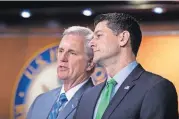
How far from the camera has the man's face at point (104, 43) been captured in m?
1.78

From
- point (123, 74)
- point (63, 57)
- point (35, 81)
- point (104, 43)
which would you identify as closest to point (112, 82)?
point (123, 74)

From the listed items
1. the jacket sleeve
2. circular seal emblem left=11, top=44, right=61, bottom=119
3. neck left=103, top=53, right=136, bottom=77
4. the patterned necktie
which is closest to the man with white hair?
the patterned necktie

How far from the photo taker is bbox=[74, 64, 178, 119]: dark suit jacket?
1.55 metres

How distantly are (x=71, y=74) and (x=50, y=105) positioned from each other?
0.62ft

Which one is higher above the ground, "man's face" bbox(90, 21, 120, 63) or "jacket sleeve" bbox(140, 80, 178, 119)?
"man's face" bbox(90, 21, 120, 63)

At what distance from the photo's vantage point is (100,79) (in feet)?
6.69

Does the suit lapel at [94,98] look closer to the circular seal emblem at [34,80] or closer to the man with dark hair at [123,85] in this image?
the man with dark hair at [123,85]

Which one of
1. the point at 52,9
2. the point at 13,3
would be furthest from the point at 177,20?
the point at 13,3

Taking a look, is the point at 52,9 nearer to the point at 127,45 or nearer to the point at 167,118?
the point at 127,45

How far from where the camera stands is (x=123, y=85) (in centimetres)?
169

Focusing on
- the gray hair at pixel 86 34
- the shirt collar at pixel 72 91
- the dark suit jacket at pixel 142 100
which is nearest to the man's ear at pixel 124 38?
the dark suit jacket at pixel 142 100

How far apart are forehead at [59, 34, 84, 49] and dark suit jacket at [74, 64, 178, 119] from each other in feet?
1.25

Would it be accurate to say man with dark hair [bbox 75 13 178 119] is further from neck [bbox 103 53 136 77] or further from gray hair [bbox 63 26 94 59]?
gray hair [bbox 63 26 94 59]

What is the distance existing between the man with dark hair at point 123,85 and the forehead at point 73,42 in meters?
0.17
